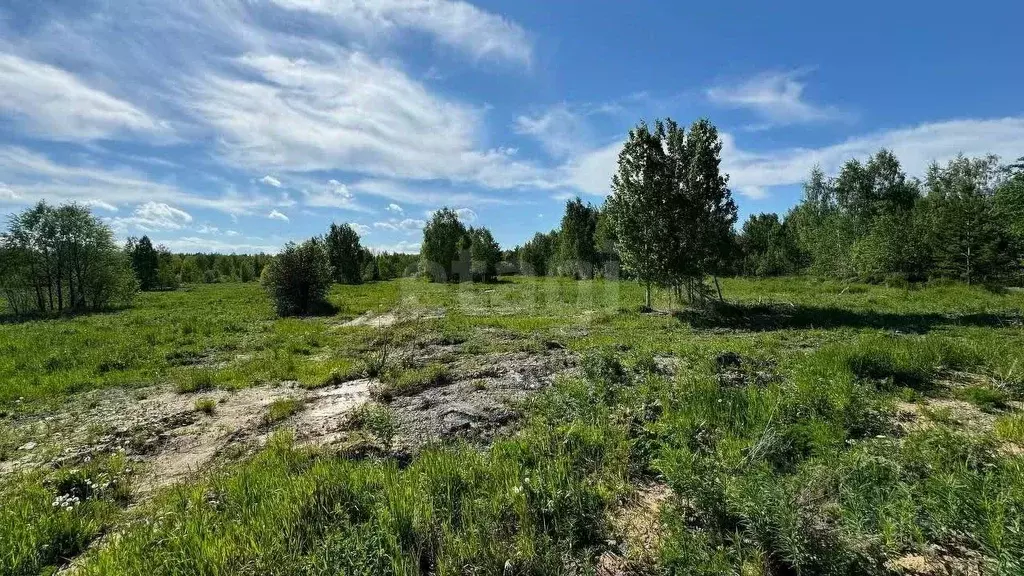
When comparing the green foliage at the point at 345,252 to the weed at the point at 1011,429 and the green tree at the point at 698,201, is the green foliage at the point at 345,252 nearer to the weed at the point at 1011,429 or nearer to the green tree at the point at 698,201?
the green tree at the point at 698,201

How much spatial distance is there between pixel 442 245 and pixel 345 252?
22277 mm

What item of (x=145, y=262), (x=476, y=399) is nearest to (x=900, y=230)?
(x=476, y=399)

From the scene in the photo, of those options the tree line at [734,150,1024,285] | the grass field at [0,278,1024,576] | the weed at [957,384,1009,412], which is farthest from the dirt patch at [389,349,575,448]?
the tree line at [734,150,1024,285]

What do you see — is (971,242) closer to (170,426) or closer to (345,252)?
(170,426)

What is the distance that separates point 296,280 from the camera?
27875mm

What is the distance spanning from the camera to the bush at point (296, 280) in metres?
27.6

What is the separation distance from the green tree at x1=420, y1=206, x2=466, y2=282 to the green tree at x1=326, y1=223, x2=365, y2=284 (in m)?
17.2

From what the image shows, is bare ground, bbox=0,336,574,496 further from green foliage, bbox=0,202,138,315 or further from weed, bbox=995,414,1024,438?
green foliage, bbox=0,202,138,315

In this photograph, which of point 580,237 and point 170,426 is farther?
point 580,237

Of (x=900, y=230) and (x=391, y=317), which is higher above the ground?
(x=900, y=230)

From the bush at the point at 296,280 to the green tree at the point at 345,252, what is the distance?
149ft

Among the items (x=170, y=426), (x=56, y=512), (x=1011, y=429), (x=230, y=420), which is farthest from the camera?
(x=230, y=420)

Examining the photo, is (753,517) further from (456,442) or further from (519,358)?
(519,358)

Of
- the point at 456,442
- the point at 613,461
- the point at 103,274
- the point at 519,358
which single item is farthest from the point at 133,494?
the point at 103,274
